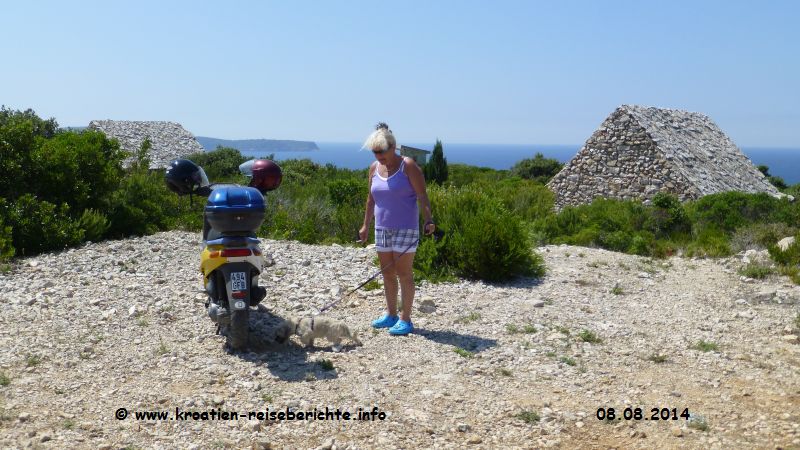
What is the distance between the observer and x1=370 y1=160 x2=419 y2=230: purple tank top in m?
5.59

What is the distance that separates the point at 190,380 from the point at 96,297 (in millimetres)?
2476

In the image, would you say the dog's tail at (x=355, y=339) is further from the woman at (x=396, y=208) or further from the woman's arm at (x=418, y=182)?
the woman's arm at (x=418, y=182)

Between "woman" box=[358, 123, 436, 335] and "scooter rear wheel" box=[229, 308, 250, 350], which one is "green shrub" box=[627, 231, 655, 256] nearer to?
"woman" box=[358, 123, 436, 335]

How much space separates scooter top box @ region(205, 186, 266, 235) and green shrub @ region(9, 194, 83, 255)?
478 cm

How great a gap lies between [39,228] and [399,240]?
5.61 metres

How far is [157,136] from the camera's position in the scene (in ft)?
115

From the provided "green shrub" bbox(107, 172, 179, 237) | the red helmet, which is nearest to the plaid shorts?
the red helmet

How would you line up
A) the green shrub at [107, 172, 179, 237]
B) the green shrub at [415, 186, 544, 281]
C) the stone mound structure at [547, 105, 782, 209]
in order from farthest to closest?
the stone mound structure at [547, 105, 782, 209] < the green shrub at [107, 172, 179, 237] < the green shrub at [415, 186, 544, 281]

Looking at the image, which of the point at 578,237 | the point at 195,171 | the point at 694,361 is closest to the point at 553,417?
the point at 694,361

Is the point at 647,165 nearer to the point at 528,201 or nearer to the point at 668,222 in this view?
the point at 528,201

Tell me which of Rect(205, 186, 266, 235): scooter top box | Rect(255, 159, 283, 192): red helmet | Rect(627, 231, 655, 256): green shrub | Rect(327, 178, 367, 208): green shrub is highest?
Rect(255, 159, 283, 192): red helmet

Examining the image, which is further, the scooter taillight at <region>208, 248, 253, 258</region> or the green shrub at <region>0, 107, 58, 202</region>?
the green shrub at <region>0, 107, 58, 202</region>

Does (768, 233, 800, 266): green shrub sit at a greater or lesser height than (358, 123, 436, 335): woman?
lesser

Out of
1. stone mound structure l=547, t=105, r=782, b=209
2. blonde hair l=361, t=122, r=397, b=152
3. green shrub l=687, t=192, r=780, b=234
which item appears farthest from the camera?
stone mound structure l=547, t=105, r=782, b=209
